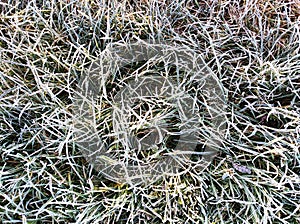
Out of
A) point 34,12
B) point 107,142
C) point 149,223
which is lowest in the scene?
point 149,223

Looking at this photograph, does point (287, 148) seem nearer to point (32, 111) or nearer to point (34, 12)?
point (32, 111)

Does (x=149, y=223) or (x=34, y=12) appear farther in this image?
(x=34, y=12)

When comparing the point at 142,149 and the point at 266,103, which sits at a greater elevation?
the point at 266,103

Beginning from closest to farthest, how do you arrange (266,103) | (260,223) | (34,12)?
(260,223) < (266,103) < (34,12)

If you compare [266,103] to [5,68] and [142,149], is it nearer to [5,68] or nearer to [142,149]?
[142,149]

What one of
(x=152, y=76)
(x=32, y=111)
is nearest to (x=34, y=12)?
(x=32, y=111)

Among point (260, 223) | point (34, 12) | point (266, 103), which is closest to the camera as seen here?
point (260, 223)
